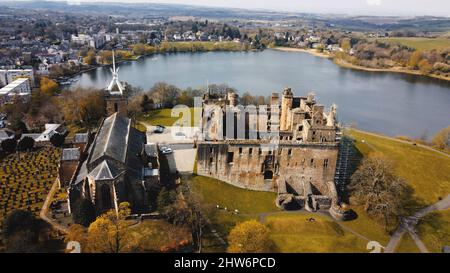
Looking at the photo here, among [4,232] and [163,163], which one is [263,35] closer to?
[163,163]

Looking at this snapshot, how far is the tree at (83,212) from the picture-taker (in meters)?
26.9

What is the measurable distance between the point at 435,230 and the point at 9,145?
45.2 meters

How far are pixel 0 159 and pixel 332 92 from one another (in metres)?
68.6

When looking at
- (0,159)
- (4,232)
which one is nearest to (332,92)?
(0,159)

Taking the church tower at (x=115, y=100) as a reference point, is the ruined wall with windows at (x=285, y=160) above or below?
below

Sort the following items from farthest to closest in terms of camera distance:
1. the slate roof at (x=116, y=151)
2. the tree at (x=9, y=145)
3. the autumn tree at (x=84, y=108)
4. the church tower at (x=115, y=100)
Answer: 1. the autumn tree at (x=84, y=108)
2. the tree at (x=9, y=145)
3. the church tower at (x=115, y=100)
4. the slate roof at (x=116, y=151)

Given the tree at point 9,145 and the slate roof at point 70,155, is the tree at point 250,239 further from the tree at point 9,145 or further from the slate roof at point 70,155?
the tree at point 9,145

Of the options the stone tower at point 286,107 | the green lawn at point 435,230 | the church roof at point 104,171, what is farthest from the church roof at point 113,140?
the green lawn at point 435,230

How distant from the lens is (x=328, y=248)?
26.1 m

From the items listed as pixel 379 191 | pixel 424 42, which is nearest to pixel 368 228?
pixel 379 191

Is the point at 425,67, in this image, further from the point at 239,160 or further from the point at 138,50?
the point at 138,50

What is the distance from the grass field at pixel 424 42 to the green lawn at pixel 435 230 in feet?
308

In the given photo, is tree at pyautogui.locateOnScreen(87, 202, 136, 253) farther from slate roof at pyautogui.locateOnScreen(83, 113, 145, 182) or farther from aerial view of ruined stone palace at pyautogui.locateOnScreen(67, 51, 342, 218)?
slate roof at pyautogui.locateOnScreen(83, 113, 145, 182)

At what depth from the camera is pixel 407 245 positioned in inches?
1090
